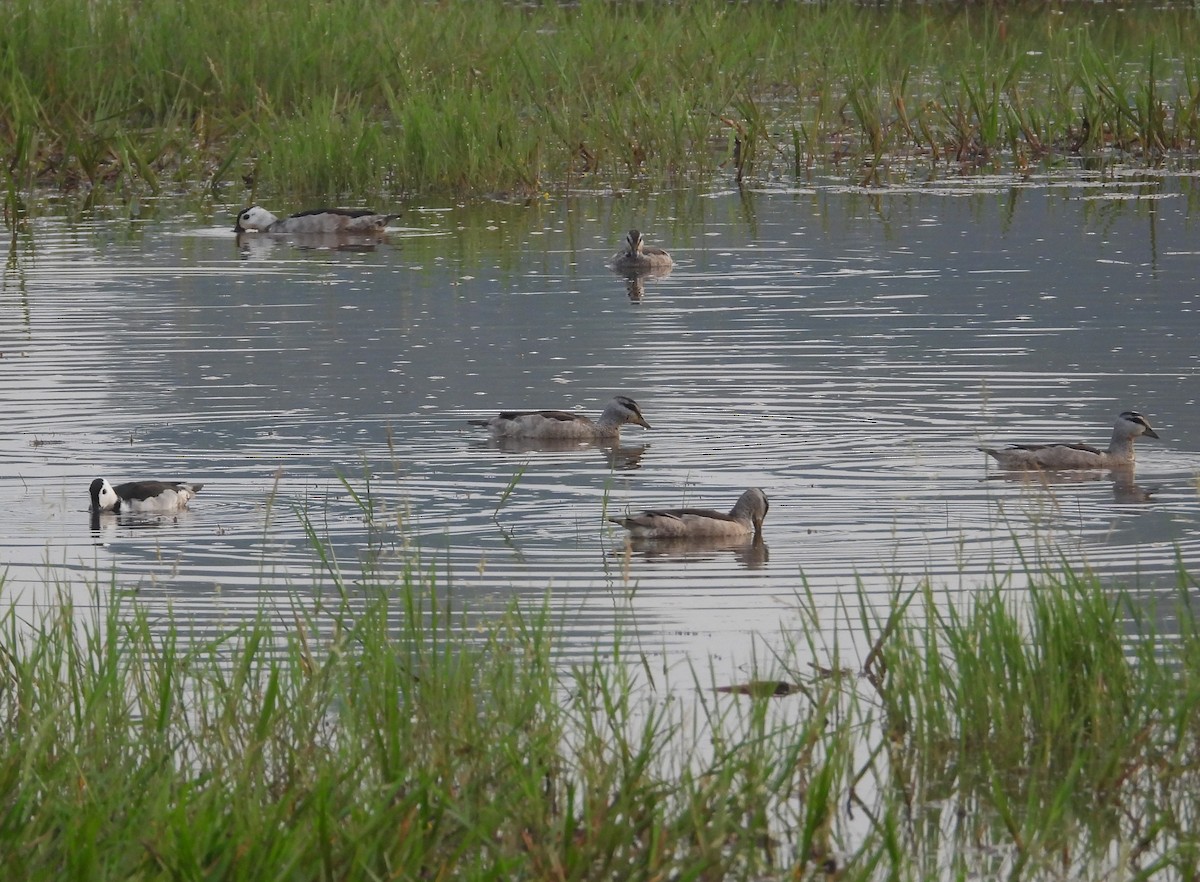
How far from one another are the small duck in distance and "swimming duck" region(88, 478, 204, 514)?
92.1 inches

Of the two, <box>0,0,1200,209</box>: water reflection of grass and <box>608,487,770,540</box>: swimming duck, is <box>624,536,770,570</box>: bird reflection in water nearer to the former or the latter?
<box>608,487,770,540</box>: swimming duck

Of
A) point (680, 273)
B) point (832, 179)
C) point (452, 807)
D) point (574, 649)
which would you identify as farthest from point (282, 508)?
point (832, 179)

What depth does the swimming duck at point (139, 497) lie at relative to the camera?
416 inches

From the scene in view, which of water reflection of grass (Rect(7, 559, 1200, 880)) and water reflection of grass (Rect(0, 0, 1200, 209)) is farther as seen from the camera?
water reflection of grass (Rect(0, 0, 1200, 209))

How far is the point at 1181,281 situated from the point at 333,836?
14258 mm

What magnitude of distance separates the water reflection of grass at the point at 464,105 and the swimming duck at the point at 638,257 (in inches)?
180

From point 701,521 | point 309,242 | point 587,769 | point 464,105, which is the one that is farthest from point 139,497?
point 464,105

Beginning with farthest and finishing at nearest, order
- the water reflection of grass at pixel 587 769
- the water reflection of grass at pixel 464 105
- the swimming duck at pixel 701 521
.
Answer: the water reflection of grass at pixel 464 105, the swimming duck at pixel 701 521, the water reflection of grass at pixel 587 769

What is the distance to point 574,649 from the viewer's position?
7.79 metres

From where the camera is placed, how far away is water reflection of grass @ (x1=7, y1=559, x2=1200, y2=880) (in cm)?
507

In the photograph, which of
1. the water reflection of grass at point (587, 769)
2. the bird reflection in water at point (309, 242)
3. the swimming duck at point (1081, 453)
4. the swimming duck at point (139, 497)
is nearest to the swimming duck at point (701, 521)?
the swimming duck at point (1081, 453)

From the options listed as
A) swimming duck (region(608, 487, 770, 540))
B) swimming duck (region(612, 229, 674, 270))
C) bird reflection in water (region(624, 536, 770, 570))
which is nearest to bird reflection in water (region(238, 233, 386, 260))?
swimming duck (region(612, 229, 674, 270))

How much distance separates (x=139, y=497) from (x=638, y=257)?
8.86m

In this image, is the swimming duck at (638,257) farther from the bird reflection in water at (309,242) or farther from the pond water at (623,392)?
the bird reflection in water at (309,242)
